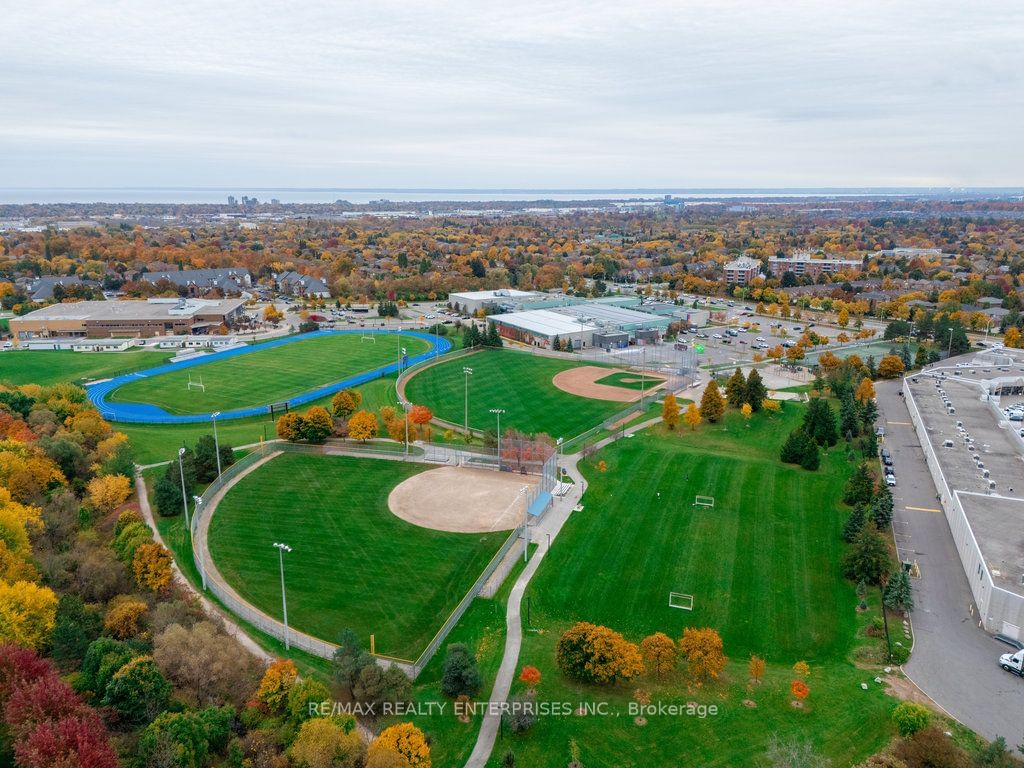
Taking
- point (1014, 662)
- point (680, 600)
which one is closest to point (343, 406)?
point (680, 600)

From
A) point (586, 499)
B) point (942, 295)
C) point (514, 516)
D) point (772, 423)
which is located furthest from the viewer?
point (942, 295)

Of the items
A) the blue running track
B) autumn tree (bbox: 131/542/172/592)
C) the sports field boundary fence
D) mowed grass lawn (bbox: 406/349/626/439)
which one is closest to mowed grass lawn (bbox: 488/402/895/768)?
the sports field boundary fence

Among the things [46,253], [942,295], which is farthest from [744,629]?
[46,253]

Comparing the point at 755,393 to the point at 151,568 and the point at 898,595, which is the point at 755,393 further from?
the point at 151,568

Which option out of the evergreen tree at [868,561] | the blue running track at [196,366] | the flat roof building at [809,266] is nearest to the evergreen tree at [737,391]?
the evergreen tree at [868,561]

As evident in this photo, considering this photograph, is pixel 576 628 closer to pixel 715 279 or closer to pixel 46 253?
pixel 715 279

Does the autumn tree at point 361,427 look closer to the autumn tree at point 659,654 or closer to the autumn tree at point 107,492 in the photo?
the autumn tree at point 107,492
